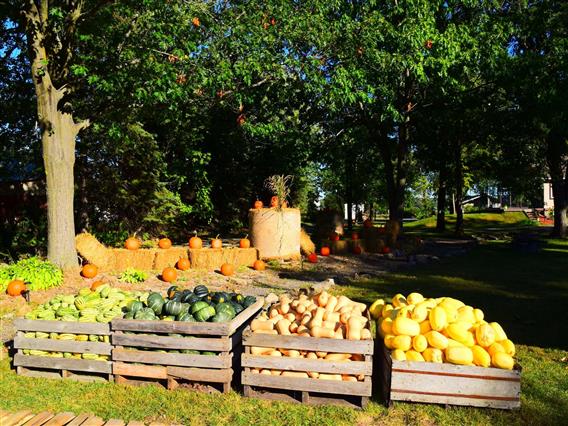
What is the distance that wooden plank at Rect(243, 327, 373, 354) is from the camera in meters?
4.52

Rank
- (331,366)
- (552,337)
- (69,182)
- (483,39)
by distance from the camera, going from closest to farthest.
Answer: (331,366) < (552,337) < (69,182) < (483,39)

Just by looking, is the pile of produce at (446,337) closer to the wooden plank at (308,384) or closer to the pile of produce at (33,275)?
the wooden plank at (308,384)

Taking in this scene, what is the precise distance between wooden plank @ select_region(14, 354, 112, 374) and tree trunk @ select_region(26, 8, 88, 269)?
513cm

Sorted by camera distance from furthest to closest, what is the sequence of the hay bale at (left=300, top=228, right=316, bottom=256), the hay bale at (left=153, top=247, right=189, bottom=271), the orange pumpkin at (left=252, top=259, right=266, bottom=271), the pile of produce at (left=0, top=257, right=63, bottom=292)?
the hay bale at (left=300, top=228, right=316, bottom=256) < the orange pumpkin at (left=252, top=259, right=266, bottom=271) < the hay bale at (left=153, top=247, right=189, bottom=271) < the pile of produce at (left=0, top=257, right=63, bottom=292)

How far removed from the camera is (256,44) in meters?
12.3

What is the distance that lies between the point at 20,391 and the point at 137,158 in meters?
12.8

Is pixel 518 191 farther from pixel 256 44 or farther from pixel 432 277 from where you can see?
pixel 256 44

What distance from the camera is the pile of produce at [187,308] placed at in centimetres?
515

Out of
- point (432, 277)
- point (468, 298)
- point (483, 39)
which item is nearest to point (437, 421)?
point (468, 298)

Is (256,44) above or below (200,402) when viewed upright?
above

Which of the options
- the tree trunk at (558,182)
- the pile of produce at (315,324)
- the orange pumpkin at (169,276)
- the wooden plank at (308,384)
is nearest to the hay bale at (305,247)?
the orange pumpkin at (169,276)

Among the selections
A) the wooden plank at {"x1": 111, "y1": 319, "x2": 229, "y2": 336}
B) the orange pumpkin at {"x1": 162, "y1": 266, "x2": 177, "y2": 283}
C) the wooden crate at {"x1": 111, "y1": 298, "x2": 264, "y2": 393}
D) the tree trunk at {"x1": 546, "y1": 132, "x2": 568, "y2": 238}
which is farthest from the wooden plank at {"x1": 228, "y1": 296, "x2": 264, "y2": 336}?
the tree trunk at {"x1": 546, "y1": 132, "x2": 568, "y2": 238}

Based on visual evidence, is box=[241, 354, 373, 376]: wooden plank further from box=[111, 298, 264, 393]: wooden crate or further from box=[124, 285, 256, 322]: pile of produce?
box=[124, 285, 256, 322]: pile of produce

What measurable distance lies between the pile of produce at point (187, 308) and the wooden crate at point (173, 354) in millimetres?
173
